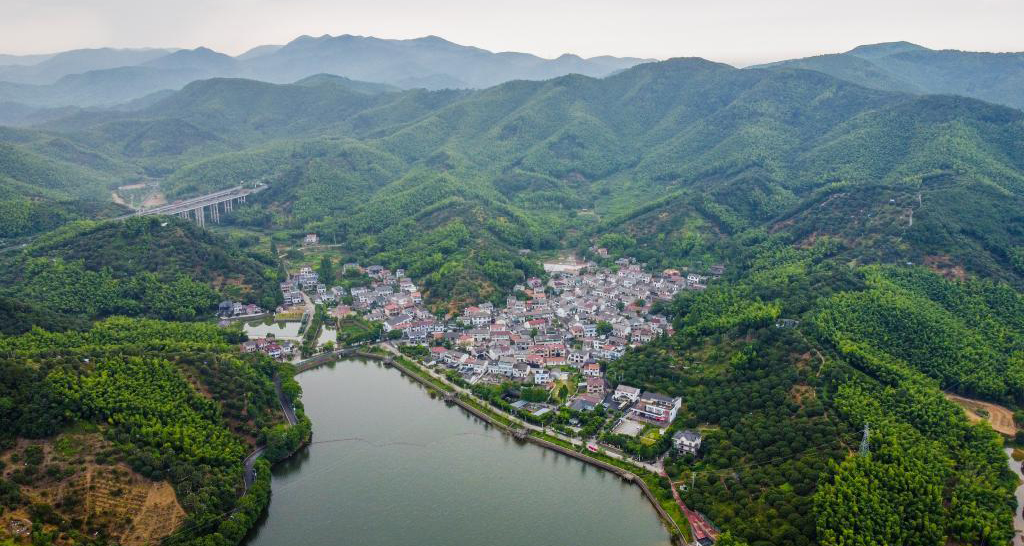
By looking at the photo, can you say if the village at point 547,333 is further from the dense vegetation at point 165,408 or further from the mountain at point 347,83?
the mountain at point 347,83

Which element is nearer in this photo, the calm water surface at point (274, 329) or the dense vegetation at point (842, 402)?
the dense vegetation at point (842, 402)

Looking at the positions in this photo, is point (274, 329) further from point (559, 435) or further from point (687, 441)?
point (687, 441)

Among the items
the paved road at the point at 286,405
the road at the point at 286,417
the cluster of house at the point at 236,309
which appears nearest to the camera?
the road at the point at 286,417

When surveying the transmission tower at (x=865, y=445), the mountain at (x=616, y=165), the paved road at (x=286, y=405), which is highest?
the mountain at (x=616, y=165)

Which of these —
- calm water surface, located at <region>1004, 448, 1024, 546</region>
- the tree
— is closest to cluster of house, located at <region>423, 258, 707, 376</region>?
the tree

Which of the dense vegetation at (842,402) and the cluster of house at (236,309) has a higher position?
the dense vegetation at (842,402)

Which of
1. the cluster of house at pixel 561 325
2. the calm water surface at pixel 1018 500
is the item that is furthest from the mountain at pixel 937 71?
the calm water surface at pixel 1018 500

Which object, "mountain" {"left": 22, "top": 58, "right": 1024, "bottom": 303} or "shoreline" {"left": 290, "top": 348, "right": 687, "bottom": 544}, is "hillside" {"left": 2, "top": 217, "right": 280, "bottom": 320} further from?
"mountain" {"left": 22, "top": 58, "right": 1024, "bottom": 303}
